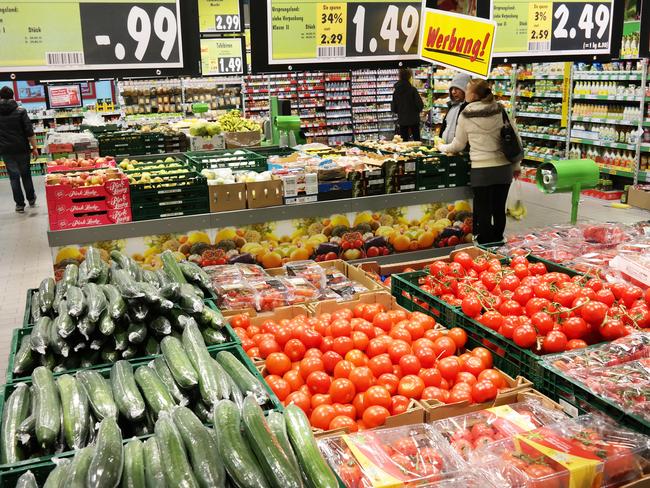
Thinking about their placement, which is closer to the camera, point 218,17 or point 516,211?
point 516,211

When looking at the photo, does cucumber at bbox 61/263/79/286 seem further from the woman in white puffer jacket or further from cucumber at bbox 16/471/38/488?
the woman in white puffer jacket

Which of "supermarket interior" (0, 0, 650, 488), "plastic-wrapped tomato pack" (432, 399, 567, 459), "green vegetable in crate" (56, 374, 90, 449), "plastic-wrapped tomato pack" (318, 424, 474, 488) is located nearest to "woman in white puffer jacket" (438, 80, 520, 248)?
"supermarket interior" (0, 0, 650, 488)

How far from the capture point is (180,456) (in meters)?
1.54

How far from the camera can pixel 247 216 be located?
4652mm

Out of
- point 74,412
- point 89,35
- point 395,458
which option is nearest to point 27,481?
point 74,412

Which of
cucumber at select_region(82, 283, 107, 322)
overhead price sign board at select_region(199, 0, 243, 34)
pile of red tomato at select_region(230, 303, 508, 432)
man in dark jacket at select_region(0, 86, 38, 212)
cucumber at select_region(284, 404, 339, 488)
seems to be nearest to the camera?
cucumber at select_region(284, 404, 339, 488)

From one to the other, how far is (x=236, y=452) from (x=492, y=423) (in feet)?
3.85

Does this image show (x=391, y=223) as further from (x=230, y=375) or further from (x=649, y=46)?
(x=230, y=375)

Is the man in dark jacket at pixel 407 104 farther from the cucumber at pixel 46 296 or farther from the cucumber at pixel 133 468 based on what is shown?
the cucumber at pixel 133 468

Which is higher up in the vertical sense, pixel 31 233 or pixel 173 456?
pixel 173 456

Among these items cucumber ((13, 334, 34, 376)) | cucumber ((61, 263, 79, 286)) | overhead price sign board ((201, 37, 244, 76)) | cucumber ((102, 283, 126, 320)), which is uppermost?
overhead price sign board ((201, 37, 244, 76))

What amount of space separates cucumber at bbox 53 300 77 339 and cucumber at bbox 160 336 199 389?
1.13 ft

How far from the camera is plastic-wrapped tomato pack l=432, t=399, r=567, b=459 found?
88.7 inches

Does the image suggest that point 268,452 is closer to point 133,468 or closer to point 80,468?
point 133,468
